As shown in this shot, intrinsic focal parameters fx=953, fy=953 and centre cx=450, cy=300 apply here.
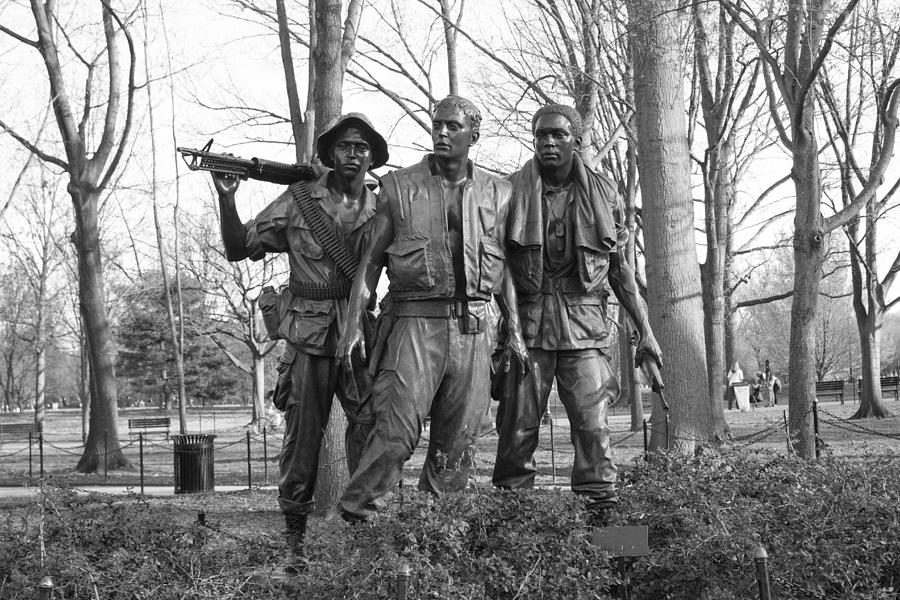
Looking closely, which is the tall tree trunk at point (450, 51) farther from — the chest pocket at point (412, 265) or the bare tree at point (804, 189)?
the chest pocket at point (412, 265)

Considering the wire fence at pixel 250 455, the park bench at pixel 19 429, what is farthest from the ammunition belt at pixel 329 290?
the park bench at pixel 19 429

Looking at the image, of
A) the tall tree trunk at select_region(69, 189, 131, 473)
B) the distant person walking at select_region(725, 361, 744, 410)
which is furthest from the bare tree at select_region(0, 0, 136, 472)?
the distant person walking at select_region(725, 361, 744, 410)

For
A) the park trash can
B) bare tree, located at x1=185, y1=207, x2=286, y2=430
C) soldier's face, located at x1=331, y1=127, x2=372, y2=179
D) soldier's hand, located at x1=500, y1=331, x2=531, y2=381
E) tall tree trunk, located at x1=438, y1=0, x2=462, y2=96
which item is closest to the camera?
soldier's hand, located at x1=500, y1=331, x2=531, y2=381

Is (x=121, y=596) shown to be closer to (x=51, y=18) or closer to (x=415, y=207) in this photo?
(x=415, y=207)

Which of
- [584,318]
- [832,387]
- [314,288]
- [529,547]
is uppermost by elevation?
[314,288]

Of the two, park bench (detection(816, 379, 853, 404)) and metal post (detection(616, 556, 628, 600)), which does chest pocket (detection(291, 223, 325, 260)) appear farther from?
park bench (detection(816, 379, 853, 404))

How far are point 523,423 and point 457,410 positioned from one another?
55 cm

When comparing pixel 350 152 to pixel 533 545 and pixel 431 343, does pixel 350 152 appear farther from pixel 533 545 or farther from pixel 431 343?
pixel 533 545

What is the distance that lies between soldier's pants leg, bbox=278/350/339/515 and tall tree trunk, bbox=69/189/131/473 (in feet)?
40.3

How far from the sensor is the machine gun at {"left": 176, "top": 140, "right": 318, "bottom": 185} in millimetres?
5305

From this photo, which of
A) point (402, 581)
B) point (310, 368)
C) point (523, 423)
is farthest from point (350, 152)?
point (402, 581)

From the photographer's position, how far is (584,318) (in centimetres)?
555

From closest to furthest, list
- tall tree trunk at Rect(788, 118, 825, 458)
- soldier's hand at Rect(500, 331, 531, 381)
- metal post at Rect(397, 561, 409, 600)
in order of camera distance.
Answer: metal post at Rect(397, 561, 409, 600) → soldier's hand at Rect(500, 331, 531, 381) → tall tree trunk at Rect(788, 118, 825, 458)

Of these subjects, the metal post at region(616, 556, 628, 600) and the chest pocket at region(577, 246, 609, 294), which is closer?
the metal post at region(616, 556, 628, 600)
